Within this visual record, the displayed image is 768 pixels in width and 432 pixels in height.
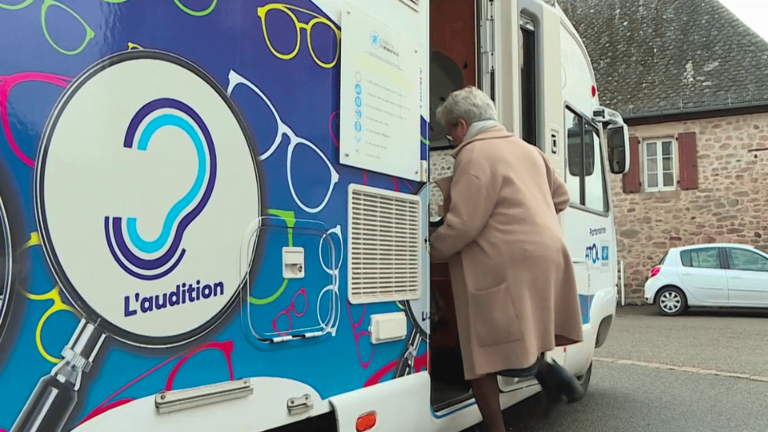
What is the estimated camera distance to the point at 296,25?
225 cm

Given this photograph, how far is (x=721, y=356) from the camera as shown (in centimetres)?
791

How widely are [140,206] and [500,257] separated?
5.46ft

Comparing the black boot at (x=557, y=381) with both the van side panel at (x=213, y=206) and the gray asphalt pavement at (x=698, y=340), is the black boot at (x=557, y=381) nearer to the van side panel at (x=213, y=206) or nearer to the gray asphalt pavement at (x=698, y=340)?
the van side panel at (x=213, y=206)

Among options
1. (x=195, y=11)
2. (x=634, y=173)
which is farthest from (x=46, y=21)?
(x=634, y=173)

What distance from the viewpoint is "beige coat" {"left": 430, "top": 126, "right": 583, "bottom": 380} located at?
9.70 ft

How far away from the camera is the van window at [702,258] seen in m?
13.3

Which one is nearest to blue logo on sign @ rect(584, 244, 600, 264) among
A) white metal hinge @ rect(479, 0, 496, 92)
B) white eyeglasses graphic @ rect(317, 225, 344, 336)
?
white metal hinge @ rect(479, 0, 496, 92)

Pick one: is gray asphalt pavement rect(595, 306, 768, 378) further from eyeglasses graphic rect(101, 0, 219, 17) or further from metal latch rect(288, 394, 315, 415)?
eyeglasses graphic rect(101, 0, 219, 17)

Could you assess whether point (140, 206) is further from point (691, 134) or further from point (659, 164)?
point (659, 164)

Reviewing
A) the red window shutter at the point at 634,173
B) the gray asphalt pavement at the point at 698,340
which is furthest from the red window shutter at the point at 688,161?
the gray asphalt pavement at the point at 698,340

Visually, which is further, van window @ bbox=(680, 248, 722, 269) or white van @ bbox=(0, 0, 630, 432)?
van window @ bbox=(680, 248, 722, 269)

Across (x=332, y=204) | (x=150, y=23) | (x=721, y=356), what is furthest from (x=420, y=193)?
(x=721, y=356)

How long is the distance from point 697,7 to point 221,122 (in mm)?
19239

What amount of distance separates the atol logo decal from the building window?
53.1 feet
